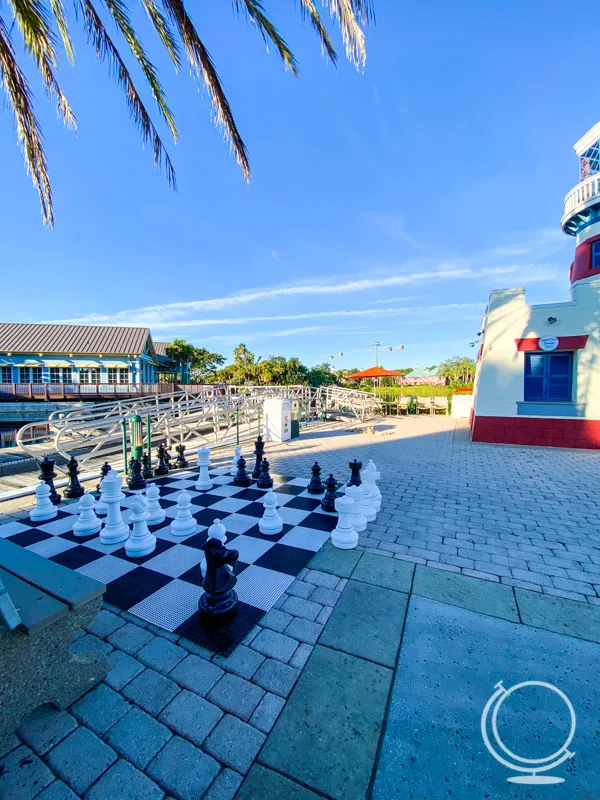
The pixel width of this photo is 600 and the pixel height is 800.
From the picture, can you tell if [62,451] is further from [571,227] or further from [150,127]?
[571,227]

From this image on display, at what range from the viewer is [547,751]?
139cm

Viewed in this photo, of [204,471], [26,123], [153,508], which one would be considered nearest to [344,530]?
[153,508]

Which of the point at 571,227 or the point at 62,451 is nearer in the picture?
the point at 62,451

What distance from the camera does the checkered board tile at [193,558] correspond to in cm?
224

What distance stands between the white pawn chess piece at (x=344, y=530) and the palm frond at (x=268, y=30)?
487 cm

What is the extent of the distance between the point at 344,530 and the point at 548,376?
8.97 metres

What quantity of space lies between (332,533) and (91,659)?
2.13 meters

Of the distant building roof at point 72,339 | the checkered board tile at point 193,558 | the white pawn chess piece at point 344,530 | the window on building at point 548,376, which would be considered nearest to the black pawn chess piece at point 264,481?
the checkered board tile at point 193,558

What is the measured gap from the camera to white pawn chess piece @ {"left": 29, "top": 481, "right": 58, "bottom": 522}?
371 cm

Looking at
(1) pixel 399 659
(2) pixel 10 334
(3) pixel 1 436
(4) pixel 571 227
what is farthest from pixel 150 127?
(2) pixel 10 334

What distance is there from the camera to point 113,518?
3268 millimetres


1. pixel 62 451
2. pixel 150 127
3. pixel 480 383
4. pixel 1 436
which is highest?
pixel 150 127

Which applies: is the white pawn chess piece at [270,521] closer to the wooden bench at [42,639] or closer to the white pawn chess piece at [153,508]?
the white pawn chess piece at [153,508]

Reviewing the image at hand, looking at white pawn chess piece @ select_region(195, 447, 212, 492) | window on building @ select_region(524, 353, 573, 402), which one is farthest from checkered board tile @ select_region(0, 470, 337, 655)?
window on building @ select_region(524, 353, 573, 402)
